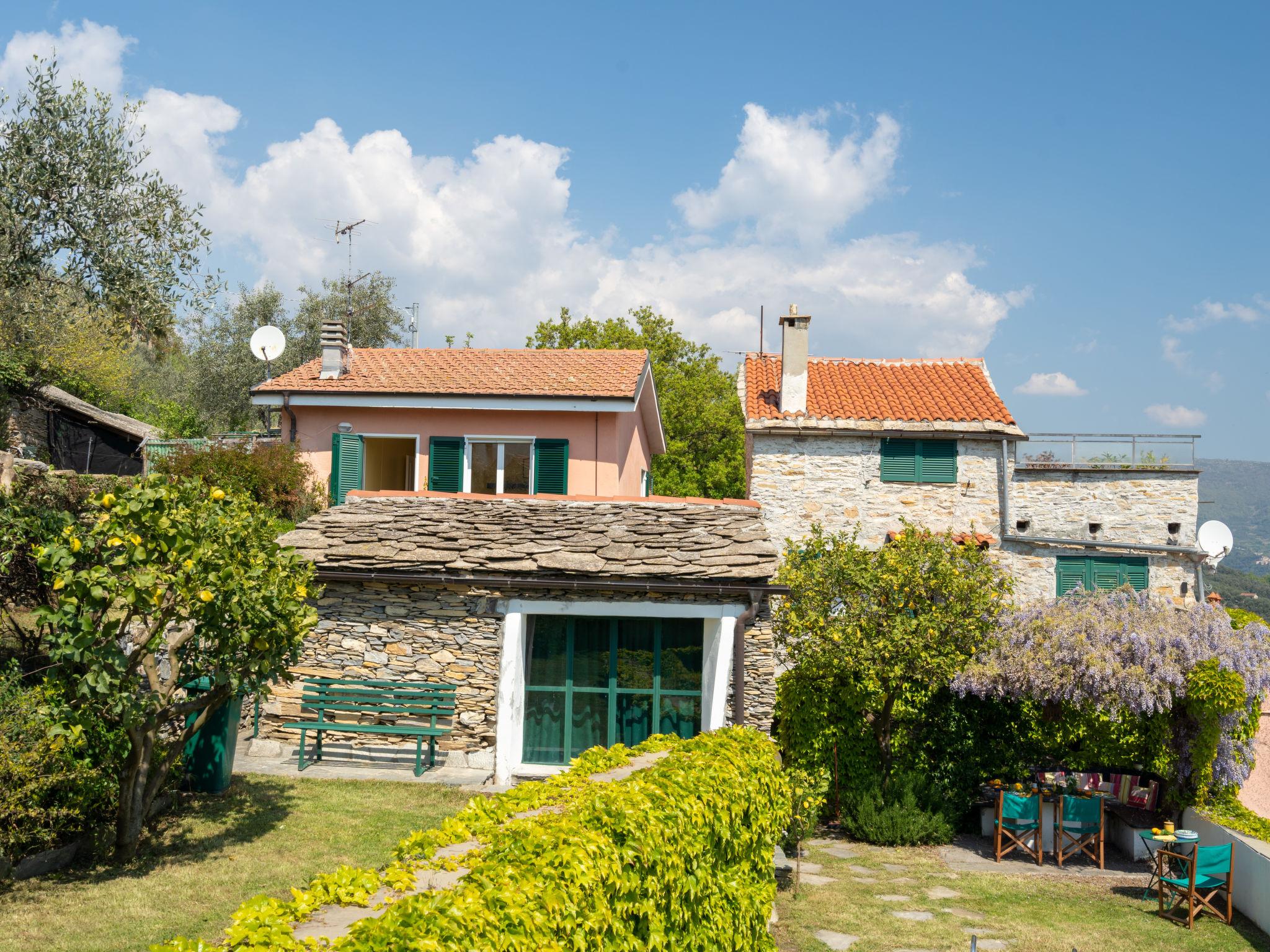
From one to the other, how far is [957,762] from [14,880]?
11.4 metres

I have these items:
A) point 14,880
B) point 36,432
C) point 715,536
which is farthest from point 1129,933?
point 36,432

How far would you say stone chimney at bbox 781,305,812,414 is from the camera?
73.3ft

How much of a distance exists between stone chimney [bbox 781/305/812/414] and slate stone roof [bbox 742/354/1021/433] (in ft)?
0.96

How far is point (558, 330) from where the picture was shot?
128 feet

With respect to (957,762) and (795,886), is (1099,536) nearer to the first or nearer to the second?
(957,762)

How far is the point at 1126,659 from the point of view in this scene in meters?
12.1

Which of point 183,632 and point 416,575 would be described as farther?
point 416,575

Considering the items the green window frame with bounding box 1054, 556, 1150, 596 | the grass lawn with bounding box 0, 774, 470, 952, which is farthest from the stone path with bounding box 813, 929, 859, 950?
the green window frame with bounding box 1054, 556, 1150, 596

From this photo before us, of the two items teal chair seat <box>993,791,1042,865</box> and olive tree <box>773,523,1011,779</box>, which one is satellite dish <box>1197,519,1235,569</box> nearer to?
olive tree <box>773,523,1011,779</box>

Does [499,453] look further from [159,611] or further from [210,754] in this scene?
[159,611]

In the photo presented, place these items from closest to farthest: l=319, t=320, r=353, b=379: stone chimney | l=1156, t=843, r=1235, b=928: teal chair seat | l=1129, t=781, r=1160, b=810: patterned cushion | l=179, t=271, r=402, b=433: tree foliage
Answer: l=1156, t=843, r=1235, b=928: teal chair seat
l=1129, t=781, r=1160, b=810: patterned cushion
l=319, t=320, r=353, b=379: stone chimney
l=179, t=271, r=402, b=433: tree foliage

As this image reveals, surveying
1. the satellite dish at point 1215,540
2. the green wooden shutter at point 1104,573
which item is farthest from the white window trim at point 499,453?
the satellite dish at point 1215,540

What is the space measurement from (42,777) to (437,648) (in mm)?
5642

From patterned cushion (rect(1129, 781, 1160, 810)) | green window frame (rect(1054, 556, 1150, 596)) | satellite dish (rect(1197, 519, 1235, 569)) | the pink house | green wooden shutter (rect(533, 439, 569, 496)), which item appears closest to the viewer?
patterned cushion (rect(1129, 781, 1160, 810))
